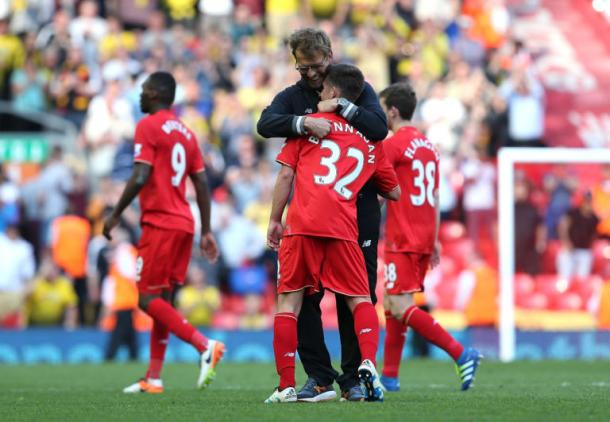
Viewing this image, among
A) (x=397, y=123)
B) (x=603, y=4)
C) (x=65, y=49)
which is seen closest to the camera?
(x=397, y=123)

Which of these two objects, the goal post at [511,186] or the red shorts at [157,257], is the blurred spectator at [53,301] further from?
the red shorts at [157,257]

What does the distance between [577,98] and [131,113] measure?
7.17 metres

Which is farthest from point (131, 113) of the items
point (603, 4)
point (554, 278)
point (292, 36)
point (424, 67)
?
point (292, 36)

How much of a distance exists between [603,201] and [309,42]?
934cm

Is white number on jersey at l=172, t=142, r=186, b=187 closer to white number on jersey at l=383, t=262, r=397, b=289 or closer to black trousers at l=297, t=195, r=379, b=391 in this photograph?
white number on jersey at l=383, t=262, r=397, b=289

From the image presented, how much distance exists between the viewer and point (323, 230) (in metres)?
7.26

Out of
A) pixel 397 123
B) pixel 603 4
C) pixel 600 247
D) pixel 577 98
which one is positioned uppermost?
pixel 603 4

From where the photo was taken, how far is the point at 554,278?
1588cm

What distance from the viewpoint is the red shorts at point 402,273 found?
9.66m

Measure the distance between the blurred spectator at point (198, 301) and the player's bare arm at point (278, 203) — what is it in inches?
374

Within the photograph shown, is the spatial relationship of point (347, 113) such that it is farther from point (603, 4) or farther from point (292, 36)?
A: point (603, 4)

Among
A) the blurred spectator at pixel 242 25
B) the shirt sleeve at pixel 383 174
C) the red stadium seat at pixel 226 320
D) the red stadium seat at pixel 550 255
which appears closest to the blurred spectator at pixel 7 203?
the red stadium seat at pixel 226 320

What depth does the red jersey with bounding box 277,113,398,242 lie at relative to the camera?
7277 millimetres

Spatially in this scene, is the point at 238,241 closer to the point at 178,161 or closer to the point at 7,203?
the point at 7,203
